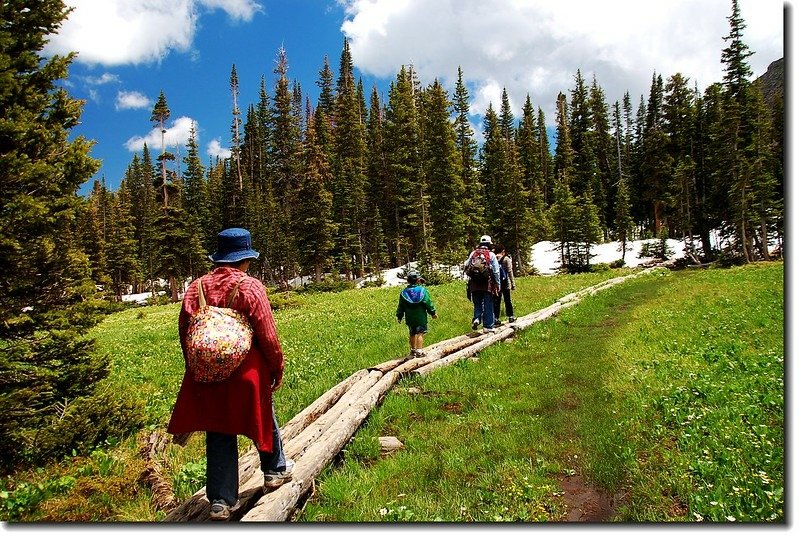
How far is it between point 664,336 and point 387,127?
51.8 meters

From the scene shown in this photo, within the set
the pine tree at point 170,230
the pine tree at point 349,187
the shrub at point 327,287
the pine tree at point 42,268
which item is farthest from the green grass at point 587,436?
the pine tree at point 170,230

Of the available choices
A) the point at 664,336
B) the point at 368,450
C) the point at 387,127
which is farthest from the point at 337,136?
the point at 368,450

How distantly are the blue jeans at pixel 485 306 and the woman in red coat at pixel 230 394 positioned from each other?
10075 mm

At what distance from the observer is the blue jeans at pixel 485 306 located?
45.9 feet

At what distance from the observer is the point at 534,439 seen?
662 centimetres

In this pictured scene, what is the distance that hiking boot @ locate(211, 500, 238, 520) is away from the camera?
14.2ft

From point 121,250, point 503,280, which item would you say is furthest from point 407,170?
point 121,250

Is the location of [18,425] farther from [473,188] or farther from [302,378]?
[473,188]

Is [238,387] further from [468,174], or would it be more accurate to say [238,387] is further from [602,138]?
[602,138]

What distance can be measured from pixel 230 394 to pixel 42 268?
4.56 metres

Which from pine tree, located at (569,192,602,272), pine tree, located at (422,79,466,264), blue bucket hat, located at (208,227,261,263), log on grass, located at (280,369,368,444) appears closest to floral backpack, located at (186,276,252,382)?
blue bucket hat, located at (208,227,261,263)

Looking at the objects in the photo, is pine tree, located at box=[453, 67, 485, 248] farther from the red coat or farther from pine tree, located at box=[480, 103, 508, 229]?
the red coat

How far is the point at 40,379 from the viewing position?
662 cm

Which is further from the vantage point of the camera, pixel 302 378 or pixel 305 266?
pixel 305 266
